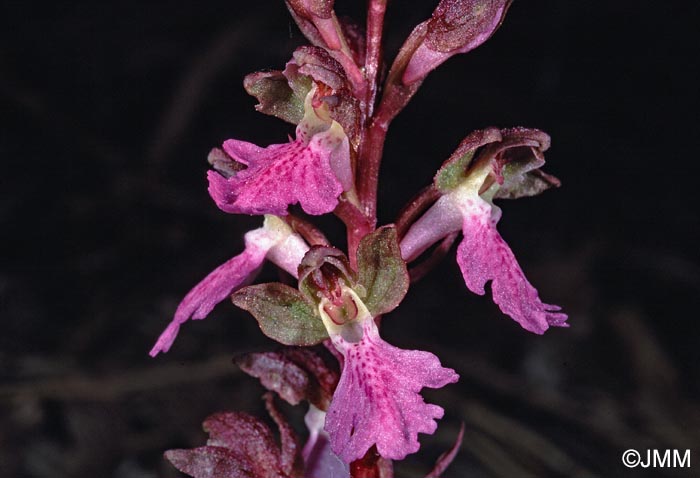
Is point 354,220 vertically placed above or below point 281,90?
below

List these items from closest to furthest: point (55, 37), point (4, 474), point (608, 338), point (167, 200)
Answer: point (4, 474)
point (608, 338)
point (167, 200)
point (55, 37)

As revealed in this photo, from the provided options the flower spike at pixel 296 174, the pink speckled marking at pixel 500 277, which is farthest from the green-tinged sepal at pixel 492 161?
the flower spike at pixel 296 174

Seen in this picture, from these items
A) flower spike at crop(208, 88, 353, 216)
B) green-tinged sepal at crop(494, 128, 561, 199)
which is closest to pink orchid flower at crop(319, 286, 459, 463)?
flower spike at crop(208, 88, 353, 216)

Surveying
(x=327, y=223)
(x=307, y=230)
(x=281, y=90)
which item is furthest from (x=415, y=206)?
(x=327, y=223)

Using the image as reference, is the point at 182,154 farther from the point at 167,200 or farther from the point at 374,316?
the point at 374,316

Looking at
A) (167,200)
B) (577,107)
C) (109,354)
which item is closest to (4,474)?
(109,354)

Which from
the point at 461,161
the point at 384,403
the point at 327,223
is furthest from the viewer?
the point at 327,223

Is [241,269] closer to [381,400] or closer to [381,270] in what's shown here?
[381,270]

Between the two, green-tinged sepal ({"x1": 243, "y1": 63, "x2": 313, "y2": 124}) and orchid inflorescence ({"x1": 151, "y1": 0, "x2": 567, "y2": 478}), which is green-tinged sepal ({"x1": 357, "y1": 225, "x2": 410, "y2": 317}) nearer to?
orchid inflorescence ({"x1": 151, "y1": 0, "x2": 567, "y2": 478})
